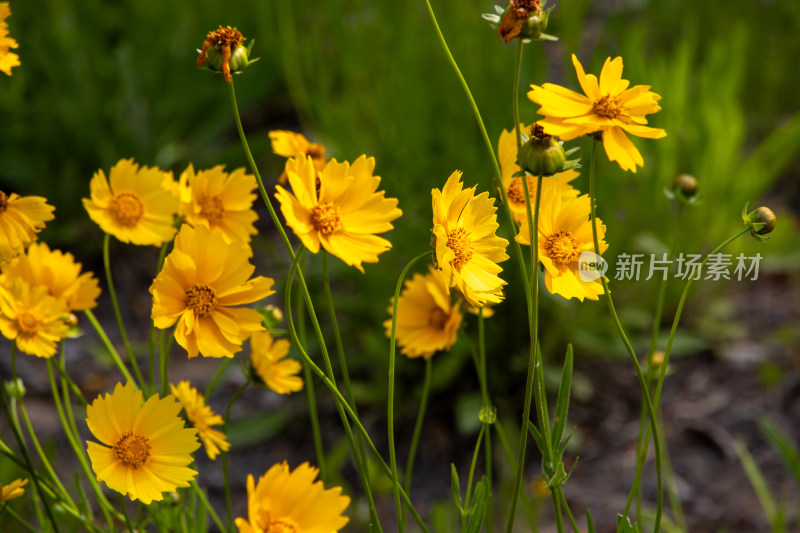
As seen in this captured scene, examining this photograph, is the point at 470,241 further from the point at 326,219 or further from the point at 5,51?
the point at 5,51

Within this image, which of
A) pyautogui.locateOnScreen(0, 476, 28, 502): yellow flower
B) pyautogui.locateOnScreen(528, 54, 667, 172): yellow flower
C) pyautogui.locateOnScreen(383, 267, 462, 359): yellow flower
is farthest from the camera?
pyautogui.locateOnScreen(383, 267, 462, 359): yellow flower

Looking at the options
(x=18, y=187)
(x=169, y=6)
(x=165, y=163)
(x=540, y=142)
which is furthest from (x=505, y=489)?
(x=169, y=6)

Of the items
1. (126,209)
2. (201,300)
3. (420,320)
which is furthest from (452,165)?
(201,300)

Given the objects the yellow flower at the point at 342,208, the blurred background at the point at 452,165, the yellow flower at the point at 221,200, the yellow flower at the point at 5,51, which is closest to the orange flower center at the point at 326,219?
the yellow flower at the point at 342,208

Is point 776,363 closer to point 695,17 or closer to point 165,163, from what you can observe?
point 695,17

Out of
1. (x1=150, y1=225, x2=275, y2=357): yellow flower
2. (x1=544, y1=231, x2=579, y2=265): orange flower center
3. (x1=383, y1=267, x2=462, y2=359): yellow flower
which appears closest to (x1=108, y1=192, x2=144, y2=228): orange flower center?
(x1=150, y1=225, x2=275, y2=357): yellow flower

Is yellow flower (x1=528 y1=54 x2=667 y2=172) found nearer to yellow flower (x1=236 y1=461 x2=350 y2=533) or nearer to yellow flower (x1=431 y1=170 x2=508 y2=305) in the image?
yellow flower (x1=431 y1=170 x2=508 y2=305)

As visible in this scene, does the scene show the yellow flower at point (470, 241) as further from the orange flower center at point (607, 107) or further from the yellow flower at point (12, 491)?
the yellow flower at point (12, 491)
